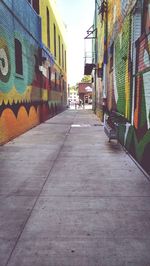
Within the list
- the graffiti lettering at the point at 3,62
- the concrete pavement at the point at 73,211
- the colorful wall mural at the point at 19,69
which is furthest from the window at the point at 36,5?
the concrete pavement at the point at 73,211

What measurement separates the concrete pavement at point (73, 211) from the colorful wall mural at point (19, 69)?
3156 millimetres

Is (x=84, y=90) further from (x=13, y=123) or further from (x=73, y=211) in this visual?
(x=73, y=211)

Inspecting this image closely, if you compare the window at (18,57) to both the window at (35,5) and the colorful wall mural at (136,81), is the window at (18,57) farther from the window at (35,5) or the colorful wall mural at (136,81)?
the window at (35,5)

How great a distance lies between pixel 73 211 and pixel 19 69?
912 cm

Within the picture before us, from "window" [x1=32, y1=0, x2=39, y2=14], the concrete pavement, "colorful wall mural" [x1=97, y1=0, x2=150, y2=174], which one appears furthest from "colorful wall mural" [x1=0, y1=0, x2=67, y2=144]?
"colorful wall mural" [x1=97, y1=0, x2=150, y2=174]

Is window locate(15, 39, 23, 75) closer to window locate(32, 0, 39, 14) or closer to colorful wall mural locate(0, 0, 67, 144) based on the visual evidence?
colorful wall mural locate(0, 0, 67, 144)

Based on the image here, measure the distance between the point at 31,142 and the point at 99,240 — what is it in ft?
22.8

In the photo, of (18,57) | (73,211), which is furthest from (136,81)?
(18,57)

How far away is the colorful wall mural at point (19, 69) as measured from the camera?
31.3 ft

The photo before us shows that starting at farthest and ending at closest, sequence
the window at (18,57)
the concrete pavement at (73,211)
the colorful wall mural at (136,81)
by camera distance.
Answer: the window at (18,57), the colorful wall mural at (136,81), the concrete pavement at (73,211)

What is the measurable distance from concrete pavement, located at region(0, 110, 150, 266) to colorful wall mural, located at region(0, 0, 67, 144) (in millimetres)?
3156

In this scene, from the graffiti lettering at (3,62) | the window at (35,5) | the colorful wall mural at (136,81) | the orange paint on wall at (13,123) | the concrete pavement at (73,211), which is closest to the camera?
the concrete pavement at (73,211)

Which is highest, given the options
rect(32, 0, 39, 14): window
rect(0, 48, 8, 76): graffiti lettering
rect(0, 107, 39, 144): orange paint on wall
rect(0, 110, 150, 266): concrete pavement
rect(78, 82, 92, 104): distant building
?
rect(32, 0, 39, 14): window

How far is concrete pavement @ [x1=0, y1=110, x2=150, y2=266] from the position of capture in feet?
9.44
